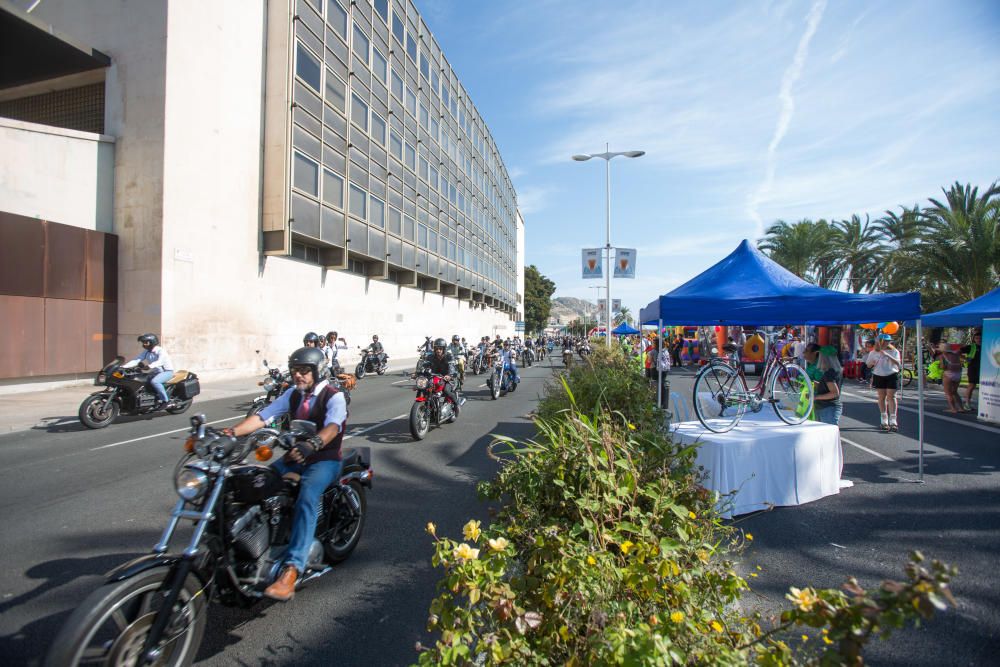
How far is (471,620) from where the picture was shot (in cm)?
177

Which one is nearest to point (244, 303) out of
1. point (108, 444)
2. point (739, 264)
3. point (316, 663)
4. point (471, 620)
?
point (108, 444)

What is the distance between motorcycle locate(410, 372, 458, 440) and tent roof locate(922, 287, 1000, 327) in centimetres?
1072

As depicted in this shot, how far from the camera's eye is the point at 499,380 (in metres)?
14.4

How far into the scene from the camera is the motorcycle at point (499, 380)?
1421cm

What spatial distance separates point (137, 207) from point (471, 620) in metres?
18.5

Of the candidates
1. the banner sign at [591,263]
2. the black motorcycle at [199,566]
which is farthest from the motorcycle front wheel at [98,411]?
the banner sign at [591,263]

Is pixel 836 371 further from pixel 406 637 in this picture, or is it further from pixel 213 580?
pixel 213 580

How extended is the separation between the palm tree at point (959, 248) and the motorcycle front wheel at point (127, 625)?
26289 mm

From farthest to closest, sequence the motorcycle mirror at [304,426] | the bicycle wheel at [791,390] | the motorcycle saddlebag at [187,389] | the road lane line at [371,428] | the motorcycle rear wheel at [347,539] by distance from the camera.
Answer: the motorcycle saddlebag at [187,389] → the road lane line at [371,428] → the bicycle wheel at [791,390] → the motorcycle rear wheel at [347,539] → the motorcycle mirror at [304,426]

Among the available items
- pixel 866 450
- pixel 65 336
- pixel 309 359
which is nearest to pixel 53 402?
pixel 65 336

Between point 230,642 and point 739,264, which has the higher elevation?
point 739,264

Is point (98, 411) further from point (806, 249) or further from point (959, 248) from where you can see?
point (806, 249)

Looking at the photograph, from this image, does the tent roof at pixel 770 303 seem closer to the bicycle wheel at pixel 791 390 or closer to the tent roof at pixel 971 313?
the bicycle wheel at pixel 791 390

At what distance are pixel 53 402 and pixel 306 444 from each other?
12966 mm
